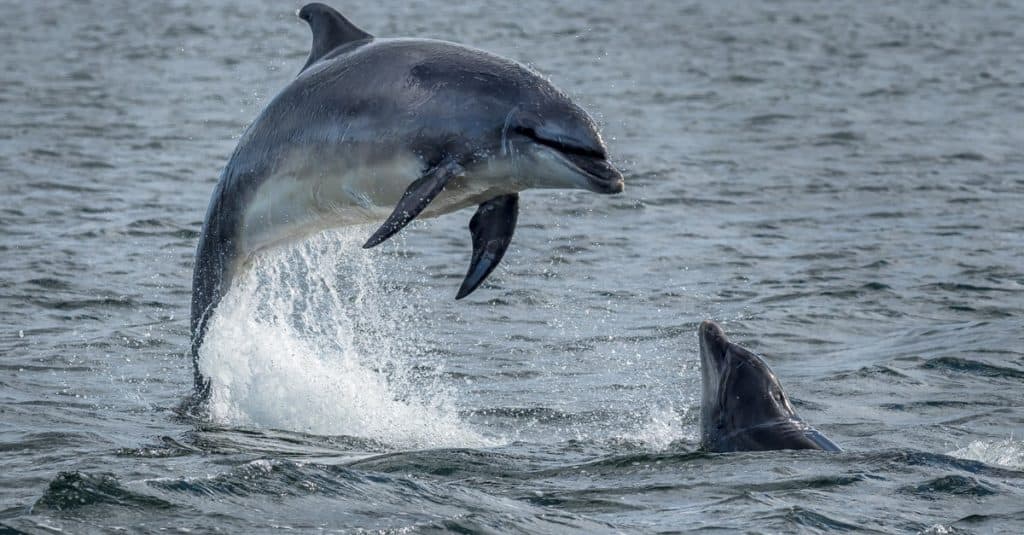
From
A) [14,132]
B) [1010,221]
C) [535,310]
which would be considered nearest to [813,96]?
[1010,221]

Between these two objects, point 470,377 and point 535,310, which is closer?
point 470,377

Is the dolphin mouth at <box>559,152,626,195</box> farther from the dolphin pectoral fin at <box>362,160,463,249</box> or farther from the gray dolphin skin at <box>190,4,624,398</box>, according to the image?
the dolphin pectoral fin at <box>362,160,463,249</box>

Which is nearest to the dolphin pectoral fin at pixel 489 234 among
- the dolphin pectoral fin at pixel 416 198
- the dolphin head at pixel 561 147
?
the dolphin pectoral fin at pixel 416 198

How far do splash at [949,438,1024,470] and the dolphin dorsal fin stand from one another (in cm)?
460

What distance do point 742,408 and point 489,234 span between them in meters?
2.34

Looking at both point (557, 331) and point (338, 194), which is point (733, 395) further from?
point (557, 331)

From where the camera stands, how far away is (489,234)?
30.7ft

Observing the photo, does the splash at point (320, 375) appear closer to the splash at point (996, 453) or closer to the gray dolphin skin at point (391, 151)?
the gray dolphin skin at point (391, 151)

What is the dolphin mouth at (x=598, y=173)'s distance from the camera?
865 cm

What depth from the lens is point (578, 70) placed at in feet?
125

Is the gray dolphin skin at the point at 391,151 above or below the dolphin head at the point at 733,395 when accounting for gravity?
above

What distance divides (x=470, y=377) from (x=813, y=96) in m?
21.3

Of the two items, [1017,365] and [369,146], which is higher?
[369,146]

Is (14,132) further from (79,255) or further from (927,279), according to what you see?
(927,279)
